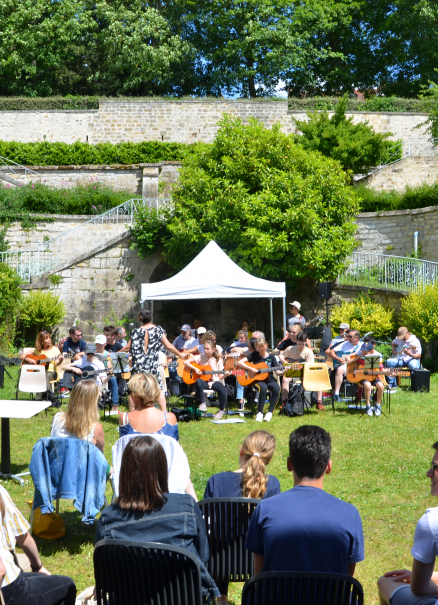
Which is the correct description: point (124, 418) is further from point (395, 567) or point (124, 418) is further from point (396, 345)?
point (396, 345)

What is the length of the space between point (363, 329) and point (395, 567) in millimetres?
10450

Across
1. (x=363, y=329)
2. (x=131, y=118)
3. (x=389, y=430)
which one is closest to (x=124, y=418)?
(x=389, y=430)

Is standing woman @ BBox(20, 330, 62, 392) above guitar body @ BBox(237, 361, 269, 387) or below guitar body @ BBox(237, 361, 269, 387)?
above

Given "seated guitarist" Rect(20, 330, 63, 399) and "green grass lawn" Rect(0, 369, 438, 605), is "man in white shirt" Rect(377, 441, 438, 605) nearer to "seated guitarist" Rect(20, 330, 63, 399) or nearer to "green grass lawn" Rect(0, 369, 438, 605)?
"green grass lawn" Rect(0, 369, 438, 605)

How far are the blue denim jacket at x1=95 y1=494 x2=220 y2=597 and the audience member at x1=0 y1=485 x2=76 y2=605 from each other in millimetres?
296

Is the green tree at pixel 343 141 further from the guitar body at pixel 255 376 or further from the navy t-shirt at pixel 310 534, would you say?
the navy t-shirt at pixel 310 534

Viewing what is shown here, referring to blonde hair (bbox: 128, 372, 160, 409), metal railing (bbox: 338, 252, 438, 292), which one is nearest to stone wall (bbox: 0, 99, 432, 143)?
metal railing (bbox: 338, 252, 438, 292)

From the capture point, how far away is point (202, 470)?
6.08 meters

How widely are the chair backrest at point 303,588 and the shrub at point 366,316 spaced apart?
12080 mm

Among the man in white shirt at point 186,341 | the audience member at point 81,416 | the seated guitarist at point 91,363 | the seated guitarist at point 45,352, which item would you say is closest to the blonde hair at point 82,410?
the audience member at point 81,416

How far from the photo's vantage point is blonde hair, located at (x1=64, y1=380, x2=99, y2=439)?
455 cm

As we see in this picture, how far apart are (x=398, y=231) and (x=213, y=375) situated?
10.5 m

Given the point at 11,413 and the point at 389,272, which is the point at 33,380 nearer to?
the point at 11,413

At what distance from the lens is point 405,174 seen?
21688 millimetres
